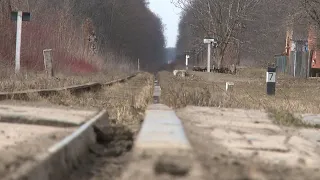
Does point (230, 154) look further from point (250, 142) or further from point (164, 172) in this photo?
point (164, 172)

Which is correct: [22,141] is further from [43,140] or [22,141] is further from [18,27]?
[18,27]

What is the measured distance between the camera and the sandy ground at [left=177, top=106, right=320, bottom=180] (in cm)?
329

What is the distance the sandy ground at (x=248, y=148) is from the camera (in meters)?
A: 3.29

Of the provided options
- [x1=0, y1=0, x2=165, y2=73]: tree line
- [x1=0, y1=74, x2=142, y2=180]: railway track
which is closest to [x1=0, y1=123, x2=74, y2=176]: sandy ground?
[x1=0, y1=74, x2=142, y2=180]: railway track

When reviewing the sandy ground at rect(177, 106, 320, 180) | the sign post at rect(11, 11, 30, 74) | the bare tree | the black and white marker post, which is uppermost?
the bare tree

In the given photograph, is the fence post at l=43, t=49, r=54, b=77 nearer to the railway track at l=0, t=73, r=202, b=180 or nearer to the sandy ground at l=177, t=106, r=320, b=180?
the sandy ground at l=177, t=106, r=320, b=180

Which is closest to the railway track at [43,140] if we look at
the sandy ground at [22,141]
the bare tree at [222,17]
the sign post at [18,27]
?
the sandy ground at [22,141]

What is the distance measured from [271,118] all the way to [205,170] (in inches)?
159

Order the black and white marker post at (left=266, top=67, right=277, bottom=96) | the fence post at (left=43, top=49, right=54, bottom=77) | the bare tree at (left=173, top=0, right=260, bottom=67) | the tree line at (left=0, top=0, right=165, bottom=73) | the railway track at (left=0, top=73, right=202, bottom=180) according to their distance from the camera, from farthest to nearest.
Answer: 1. the bare tree at (left=173, top=0, right=260, bottom=67)
2. the tree line at (left=0, top=0, right=165, bottom=73)
3. the fence post at (left=43, top=49, right=54, bottom=77)
4. the black and white marker post at (left=266, top=67, right=277, bottom=96)
5. the railway track at (left=0, top=73, right=202, bottom=180)

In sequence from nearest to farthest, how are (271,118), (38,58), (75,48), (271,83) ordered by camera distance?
(271,118), (271,83), (38,58), (75,48)

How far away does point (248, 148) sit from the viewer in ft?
14.3

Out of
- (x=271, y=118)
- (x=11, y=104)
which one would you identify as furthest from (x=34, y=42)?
(x=271, y=118)

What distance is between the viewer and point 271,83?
13.6 meters

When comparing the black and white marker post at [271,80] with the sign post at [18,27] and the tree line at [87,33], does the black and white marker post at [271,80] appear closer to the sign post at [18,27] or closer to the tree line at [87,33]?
the sign post at [18,27]
